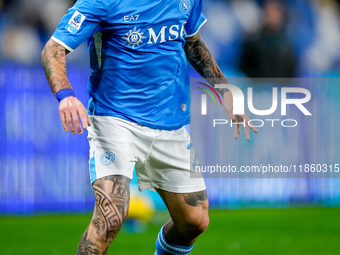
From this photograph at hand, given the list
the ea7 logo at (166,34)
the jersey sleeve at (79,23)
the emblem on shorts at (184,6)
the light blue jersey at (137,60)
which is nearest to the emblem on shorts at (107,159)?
the light blue jersey at (137,60)

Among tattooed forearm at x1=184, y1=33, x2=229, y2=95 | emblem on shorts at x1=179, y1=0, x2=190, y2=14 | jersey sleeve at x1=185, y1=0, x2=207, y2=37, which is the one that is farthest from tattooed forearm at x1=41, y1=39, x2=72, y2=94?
tattooed forearm at x1=184, y1=33, x2=229, y2=95

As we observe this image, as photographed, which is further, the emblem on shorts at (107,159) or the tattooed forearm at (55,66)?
the emblem on shorts at (107,159)

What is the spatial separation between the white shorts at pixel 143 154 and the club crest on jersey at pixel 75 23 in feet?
1.65

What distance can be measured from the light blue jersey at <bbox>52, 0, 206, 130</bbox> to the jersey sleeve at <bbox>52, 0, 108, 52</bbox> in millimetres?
40

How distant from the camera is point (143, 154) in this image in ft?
12.0

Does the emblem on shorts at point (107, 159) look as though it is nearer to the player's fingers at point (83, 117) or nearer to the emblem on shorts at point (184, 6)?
the player's fingers at point (83, 117)

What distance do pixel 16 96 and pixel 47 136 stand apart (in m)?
0.51

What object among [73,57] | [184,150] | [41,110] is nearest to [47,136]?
[41,110]

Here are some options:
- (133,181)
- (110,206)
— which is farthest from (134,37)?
(133,181)

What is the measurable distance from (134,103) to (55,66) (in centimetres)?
52

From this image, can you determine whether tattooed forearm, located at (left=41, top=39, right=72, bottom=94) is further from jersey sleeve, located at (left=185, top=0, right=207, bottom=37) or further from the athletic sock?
the athletic sock

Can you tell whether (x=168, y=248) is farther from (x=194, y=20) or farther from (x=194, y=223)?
(x=194, y=20)

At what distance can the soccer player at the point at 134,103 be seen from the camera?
332 centimetres

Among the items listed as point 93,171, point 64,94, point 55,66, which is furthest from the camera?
point 93,171
